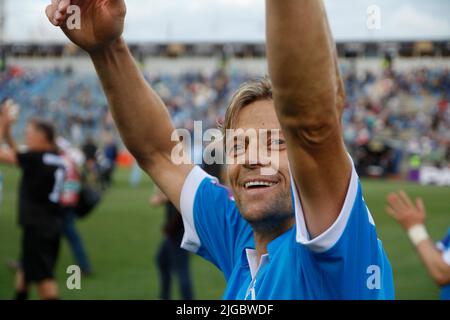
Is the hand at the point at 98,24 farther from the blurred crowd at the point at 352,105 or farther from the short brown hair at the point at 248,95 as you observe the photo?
the blurred crowd at the point at 352,105

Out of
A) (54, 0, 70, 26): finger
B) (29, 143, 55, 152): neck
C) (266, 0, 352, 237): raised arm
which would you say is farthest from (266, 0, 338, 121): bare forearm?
(29, 143, 55, 152): neck

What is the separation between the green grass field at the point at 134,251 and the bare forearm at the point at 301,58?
644 cm

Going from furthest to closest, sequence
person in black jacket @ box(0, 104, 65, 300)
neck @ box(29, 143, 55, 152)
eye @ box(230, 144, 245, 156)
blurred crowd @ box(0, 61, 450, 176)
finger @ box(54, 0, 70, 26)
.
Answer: blurred crowd @ box(0, 61, 450, 176), neck @ box(29, 143, 55, 152), person in black jacket @ box(0, 104, 65, 300), eye @ box(230, 144, 245, 156), finger @ box(54, 0, 70, 26)

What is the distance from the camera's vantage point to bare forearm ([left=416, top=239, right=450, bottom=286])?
12.5 ft

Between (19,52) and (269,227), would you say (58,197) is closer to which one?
(269,227)

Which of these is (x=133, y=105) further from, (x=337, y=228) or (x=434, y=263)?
(x=434, y=263)

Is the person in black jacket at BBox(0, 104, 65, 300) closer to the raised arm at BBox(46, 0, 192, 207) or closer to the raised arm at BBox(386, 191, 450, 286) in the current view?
the raised arm at BBox(386, 191, 450, 286)

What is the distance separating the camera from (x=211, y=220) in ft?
8.33

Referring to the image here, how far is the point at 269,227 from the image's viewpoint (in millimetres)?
2078

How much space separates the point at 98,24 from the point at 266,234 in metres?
0.96

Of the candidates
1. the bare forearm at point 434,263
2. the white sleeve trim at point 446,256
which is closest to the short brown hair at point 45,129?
the bare forearm at point 434,263

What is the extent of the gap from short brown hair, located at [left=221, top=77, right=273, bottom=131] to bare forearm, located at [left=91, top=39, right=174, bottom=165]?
17.2 inches

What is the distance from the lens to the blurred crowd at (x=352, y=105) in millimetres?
27500

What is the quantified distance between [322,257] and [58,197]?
5.82 metres
